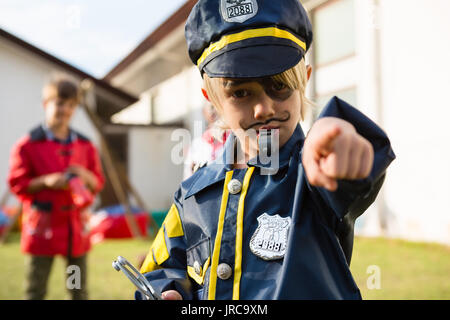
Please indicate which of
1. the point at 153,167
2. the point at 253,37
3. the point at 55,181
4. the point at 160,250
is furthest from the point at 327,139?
the point at 153,167

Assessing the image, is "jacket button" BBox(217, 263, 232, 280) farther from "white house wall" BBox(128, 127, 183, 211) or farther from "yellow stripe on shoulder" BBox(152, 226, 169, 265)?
"white house wall" BBox(128, 127, 183, 211)

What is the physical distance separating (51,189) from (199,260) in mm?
2134

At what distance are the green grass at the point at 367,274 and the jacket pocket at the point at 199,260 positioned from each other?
2551mm

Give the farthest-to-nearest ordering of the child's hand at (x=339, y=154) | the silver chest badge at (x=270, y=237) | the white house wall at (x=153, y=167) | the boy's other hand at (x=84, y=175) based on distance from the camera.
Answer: the white house wall at (x=153, y=167) < the boy's other hand at (x=84, y=175) < the silver chest badge at (x=270, y=237) < the child's hand at (x=339, y=154)

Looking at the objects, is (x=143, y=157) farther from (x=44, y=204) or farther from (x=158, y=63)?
(x=44, y=204)

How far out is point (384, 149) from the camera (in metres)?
0.88

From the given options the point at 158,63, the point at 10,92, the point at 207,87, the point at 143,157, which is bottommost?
the point at 207,87

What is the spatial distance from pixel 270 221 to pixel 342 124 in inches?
14.7

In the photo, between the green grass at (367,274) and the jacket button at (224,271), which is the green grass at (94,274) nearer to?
the green grass at (367,274)

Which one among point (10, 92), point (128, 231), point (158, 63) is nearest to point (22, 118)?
point (10, 92)

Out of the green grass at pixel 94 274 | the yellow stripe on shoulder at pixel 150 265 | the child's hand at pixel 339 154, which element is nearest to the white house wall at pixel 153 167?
the green grass at pixel 94 274

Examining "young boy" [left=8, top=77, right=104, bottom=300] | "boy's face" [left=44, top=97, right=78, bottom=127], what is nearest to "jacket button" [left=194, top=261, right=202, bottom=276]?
"young boy" [left=8, top=77, right=104, bottom=300]

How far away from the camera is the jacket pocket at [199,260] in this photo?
3.80 ft

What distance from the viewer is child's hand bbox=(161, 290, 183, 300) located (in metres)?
1.16
